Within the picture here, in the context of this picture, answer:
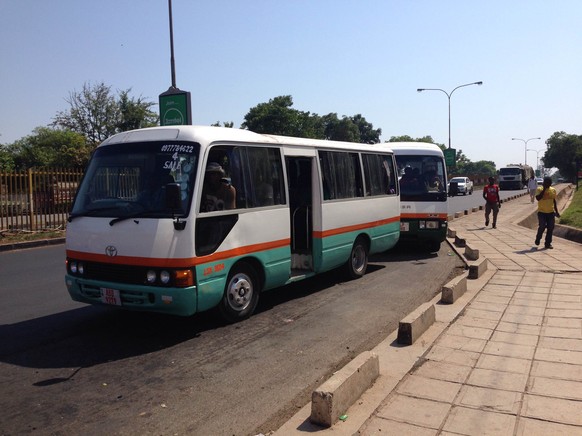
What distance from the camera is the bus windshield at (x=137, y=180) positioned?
18.5 ft

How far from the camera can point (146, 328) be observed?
20.2 ft

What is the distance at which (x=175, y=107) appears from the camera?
584 inches

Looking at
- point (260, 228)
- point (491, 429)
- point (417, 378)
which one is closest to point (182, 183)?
point (260, 228)

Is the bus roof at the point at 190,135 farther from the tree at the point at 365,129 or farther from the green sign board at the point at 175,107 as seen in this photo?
the tree at the point at 365,129

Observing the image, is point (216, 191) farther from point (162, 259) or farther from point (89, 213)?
point (89, 213)

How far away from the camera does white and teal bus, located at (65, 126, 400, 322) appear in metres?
5.45

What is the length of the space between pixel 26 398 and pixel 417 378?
3.31 meters

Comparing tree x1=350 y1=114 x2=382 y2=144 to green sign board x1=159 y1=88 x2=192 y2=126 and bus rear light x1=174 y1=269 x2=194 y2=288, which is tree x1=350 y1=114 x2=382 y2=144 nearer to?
green sign board x1=159 y1=88 x2=192 y2=126

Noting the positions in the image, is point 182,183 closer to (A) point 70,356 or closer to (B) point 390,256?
(A) point 70,356

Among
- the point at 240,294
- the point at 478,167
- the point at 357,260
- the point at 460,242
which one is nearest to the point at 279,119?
the point at 460,242

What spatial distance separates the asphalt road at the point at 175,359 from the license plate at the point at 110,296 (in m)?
0.43

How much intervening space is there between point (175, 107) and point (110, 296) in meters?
10.1

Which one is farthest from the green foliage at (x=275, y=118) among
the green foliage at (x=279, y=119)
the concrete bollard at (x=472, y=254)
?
the concrete bollard at (x=472, y=254)

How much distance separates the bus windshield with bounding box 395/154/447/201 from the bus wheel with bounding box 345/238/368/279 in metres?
3.16
